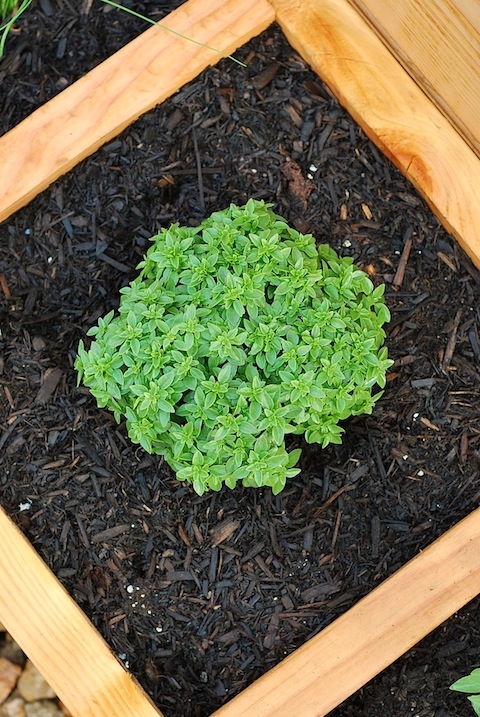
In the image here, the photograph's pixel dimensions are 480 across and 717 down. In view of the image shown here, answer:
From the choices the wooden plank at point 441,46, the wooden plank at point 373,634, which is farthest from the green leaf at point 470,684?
the wooden plank at point 441,46

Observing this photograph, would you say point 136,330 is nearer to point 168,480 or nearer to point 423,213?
point 168,480

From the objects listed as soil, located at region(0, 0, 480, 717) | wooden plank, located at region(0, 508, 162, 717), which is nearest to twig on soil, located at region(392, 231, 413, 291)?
soil, located at region(0, 0, 480, 717)

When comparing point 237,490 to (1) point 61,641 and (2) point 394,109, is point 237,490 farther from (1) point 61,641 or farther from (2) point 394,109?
(2) point 394,109

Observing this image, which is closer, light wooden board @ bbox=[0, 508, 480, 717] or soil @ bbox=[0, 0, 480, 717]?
light wooden board @ bbox=[0, 508, 480, 717]

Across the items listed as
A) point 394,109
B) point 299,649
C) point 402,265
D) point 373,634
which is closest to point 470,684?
point 373,634

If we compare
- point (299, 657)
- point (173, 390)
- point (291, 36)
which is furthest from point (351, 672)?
point (291, 36)

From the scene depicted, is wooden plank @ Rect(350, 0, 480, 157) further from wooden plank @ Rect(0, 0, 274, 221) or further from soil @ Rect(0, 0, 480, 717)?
wooden plank @ Rect(0, 0, 274, 221)
